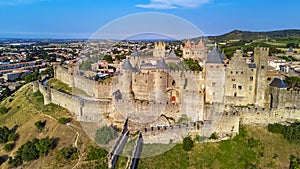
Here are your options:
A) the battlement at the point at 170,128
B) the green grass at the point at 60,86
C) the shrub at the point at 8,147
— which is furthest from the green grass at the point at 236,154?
the green grass at the point at 60,86

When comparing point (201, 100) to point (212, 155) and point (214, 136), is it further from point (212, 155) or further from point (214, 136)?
point (212, 155)

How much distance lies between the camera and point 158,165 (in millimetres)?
17219

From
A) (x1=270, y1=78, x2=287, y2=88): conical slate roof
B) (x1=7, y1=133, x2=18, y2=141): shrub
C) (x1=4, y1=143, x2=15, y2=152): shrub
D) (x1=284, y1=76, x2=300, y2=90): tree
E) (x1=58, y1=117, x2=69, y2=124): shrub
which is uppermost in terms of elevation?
(x1=270, y1=78, x2=287, y2=88): conical slate roof

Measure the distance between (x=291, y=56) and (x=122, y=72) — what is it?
44.3 metres

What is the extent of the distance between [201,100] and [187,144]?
3.42 metres

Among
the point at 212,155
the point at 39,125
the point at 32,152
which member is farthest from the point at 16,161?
the point at 212,155

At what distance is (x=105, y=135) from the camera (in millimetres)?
19328

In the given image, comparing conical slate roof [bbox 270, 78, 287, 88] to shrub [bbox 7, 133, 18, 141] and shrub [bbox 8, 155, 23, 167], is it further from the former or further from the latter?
shrub [bbox 7, 133, 18, 141]

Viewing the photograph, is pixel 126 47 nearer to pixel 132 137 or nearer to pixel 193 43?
pixel 193 43

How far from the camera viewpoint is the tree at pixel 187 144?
18.1 meters

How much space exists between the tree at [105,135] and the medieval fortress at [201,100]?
1500 millimetres

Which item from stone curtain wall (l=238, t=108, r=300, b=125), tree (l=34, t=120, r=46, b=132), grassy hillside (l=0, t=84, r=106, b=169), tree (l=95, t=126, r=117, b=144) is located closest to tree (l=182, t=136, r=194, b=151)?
stone curtain wall (l=238, t=108, r=300, b=125)

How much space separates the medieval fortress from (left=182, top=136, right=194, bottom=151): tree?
1.75 ft

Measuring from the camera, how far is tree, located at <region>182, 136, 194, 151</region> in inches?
714
